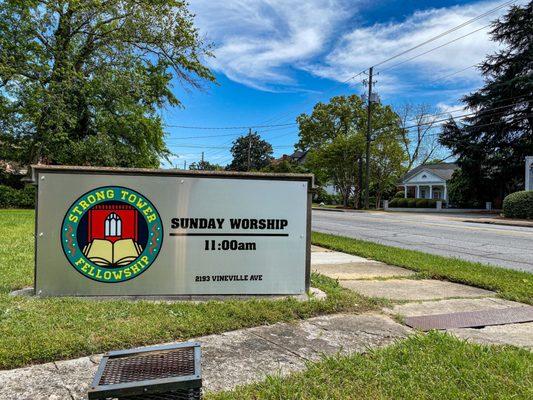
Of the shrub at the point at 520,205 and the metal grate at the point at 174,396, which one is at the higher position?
the shrub at the point at 520,205

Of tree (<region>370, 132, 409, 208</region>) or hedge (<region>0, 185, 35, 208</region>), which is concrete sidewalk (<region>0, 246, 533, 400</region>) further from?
tree (<region>370, 132, 409, 208</region>)

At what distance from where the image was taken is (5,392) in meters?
2.63

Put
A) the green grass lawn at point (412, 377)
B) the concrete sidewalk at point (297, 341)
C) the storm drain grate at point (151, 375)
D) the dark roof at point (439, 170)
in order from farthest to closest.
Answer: the dark roof at point (439, 170) → the concrete sidewalk at point (297, 341) → the green grass lawn at point (412, 377) → the storm drain grate at point (151, 375)

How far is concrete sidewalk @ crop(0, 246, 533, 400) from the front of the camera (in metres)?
2.79

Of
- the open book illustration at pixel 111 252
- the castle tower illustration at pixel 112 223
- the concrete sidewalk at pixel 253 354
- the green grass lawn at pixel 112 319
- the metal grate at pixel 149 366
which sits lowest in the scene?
the concrete sidewalk at pixel 253 354

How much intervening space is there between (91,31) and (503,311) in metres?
25.2

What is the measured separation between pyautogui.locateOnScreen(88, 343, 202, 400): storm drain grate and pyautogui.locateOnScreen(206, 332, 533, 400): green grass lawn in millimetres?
344

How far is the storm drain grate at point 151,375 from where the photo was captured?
7.02 feet

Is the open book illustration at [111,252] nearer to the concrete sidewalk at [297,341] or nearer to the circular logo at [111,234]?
A: the circular logo at [111,234]

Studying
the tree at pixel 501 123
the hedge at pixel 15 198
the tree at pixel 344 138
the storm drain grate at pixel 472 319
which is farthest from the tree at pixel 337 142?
the storm drain grate at pixel 472 319

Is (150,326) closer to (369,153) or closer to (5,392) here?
→ (5,392)

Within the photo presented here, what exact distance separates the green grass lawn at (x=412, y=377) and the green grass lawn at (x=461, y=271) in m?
2.48

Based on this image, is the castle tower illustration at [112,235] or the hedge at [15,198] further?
the hedge at [15,198]

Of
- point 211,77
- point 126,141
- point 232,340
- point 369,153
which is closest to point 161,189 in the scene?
point 232,340
